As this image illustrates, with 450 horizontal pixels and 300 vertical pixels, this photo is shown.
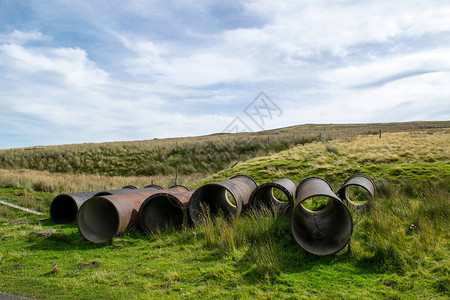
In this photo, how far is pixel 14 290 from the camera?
480 centimetres

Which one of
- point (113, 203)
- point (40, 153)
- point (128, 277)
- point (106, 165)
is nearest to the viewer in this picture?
point (128, 277)

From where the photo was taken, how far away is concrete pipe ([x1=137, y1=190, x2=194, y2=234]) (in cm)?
803

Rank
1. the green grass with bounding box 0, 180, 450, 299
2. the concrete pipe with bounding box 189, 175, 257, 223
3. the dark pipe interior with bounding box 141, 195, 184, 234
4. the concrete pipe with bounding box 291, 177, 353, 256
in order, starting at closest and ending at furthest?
the green grass with bounding box 0, 180, 450, 299 → the concrete pipe with bounding box 291, 177, 353, 256 → the concrete pipe with bounding box 189, 175, 257, 223 → the dark pipe interior with bounding box 141, 195, 184, 234

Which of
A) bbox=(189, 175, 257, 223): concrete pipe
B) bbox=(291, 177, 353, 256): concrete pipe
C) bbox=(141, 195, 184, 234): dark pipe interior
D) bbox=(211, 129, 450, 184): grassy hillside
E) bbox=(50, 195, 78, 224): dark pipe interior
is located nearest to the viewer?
bbox=(291, 177, 353, 256): concrete pipe

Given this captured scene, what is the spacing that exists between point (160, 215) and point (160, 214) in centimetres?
4

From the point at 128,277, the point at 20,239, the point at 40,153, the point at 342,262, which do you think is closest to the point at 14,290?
the point at 128,277

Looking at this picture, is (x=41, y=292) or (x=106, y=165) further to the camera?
(x=106, y=165)

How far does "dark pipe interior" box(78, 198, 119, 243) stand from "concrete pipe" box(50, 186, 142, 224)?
1.25m

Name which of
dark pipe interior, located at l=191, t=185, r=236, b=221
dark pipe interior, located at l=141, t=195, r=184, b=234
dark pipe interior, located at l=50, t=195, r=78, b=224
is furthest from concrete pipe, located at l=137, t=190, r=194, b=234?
dark pipe interior, located at l=50, t=195, r=78, b=224

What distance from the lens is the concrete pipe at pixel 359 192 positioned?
29.0 feet

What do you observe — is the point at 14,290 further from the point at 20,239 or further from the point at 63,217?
the point at 63,217

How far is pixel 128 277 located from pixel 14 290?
1761mm

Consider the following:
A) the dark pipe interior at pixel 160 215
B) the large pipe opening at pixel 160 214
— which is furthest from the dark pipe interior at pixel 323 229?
the dark pipe interior at pixel 160 215

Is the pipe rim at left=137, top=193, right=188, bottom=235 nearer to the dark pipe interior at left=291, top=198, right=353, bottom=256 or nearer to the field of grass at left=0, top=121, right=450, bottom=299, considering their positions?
the field of grass at left=0, top=121, right=450, bottom=299
